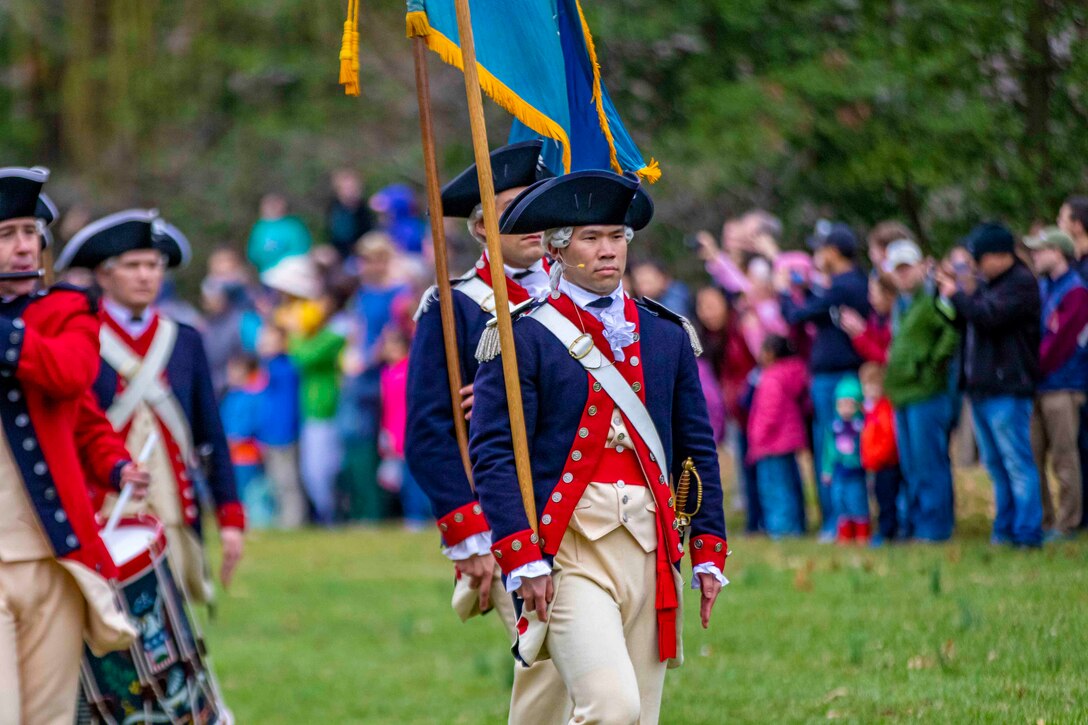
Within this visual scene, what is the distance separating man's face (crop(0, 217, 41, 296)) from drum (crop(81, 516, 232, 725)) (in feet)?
4.26

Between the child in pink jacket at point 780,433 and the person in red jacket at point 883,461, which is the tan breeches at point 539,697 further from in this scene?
the child in pink jacket at point 780,433

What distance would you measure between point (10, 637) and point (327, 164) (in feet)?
64.2

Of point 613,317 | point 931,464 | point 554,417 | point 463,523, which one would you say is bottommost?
point 931,464

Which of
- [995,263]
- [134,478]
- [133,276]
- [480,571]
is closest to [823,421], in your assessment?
[995,263]

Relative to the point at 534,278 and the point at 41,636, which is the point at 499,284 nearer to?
the point at 534,278

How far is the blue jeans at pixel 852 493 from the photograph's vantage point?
42.1ft

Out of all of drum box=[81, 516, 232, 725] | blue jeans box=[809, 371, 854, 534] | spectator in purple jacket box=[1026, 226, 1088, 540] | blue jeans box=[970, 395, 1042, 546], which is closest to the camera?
drum box=[81, 516, 232, 725]

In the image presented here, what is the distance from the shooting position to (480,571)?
6.75 meters

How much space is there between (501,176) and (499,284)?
1.24m

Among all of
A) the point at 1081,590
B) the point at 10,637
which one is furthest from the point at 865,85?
the point at 10,637

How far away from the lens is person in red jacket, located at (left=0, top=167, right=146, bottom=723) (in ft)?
21.6

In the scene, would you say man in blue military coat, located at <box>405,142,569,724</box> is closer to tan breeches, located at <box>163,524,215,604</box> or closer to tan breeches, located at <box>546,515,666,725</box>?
tan breeches, located at <box>546,515,666,725</box>

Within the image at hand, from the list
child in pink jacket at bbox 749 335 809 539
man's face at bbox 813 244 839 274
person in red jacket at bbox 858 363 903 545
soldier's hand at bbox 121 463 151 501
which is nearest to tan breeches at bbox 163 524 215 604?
soldier's hand at bbox 121 463 151 501

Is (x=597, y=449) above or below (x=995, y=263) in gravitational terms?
below
